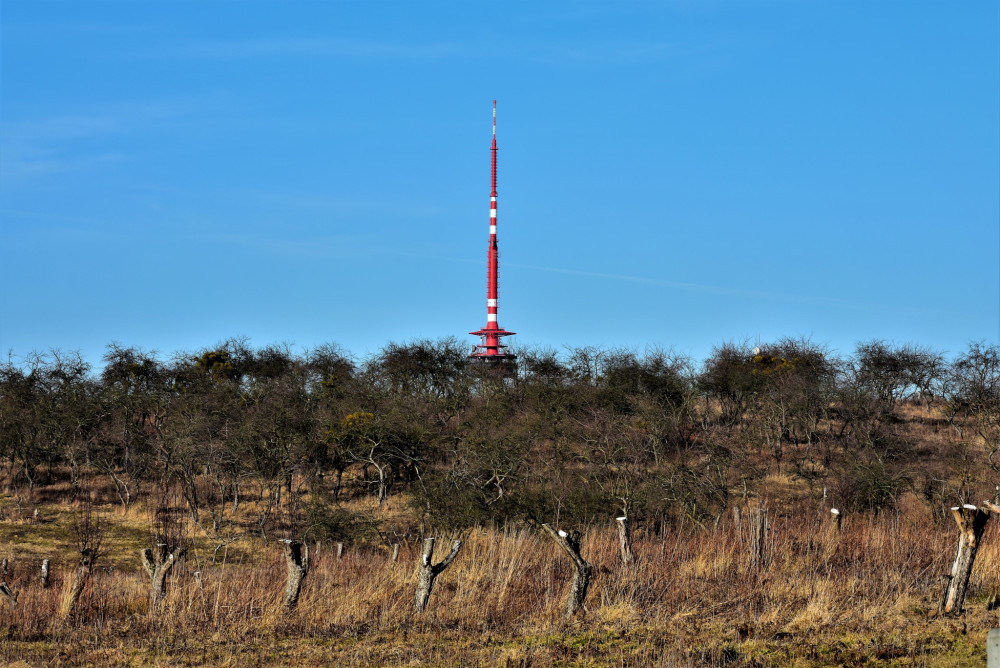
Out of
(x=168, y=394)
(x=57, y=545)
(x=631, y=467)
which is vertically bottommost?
(x=57, y=545)

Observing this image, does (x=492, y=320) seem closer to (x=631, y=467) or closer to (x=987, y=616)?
(x=631, y=467)

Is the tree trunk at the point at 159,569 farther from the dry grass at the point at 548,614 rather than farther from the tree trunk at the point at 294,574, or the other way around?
the tree trunk at the point at 294,574

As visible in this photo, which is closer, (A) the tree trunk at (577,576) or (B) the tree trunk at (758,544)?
(A) the tree trunk at (577,576)

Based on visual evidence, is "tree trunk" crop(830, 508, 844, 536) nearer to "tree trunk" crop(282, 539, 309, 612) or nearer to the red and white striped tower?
"tree trunk" crop(282, 539, 309, 612)

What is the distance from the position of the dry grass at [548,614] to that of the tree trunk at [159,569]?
19 cm

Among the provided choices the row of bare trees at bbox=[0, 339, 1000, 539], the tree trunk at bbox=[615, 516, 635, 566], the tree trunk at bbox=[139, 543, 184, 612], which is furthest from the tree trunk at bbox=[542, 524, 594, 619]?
the row of bare trees at bbox=[0, 339, 1000, 539]

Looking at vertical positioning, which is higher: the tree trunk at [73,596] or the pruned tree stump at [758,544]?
the pruned tree stump at [758,544]

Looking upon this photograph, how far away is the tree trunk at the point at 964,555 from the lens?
12.3 meters

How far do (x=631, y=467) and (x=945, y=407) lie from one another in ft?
80.8

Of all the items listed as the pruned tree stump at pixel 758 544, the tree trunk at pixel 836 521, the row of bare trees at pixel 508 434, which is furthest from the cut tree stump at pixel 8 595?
the row of bare trees at pixel 508 434

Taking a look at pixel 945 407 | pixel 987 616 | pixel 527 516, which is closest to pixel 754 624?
pixel 987 616

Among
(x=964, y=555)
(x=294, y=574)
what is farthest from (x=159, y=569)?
(x=964, y=555)

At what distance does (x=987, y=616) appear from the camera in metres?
12.1

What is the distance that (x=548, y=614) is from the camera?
12.6 m
